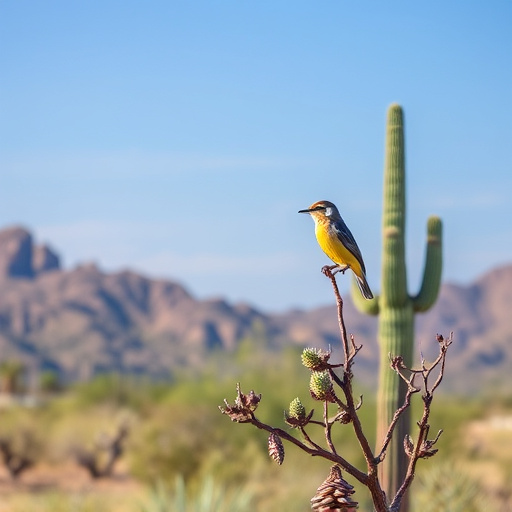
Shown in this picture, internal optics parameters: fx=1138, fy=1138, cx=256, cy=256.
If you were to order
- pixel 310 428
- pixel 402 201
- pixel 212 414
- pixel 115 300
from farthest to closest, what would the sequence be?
pixel 115 300 < pixel 212 414 < pixel 310 428 < pixel 402 201

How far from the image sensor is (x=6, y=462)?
29.0 m

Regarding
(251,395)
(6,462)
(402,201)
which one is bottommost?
(6,462)

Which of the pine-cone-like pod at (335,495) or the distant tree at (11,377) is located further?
the distant tree at (11,377)

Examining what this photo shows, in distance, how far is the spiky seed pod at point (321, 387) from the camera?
291cm

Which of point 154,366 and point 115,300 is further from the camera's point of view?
point 115,300

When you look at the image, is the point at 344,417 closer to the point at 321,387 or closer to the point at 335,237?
the point at 321,387

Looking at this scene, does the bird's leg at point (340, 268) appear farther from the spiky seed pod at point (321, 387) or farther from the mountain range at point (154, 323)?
the mountain range at point (154, 323)

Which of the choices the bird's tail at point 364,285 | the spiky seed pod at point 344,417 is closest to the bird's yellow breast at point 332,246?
the bird's tail at point 364,285

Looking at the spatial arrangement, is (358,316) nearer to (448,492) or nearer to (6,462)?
(6,462)

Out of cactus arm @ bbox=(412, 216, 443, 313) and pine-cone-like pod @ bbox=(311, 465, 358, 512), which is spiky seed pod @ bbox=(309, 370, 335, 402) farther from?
cactus arm @ bbox=(412, 216, 443, 313)

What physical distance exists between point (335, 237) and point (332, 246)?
5 cm

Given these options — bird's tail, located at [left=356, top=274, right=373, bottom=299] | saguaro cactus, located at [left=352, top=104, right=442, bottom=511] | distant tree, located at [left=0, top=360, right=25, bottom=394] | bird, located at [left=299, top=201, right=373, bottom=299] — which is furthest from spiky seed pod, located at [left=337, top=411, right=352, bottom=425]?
distant tree, located at [left=0, top=360, right=25, bottom=394]

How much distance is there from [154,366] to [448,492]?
362 feet

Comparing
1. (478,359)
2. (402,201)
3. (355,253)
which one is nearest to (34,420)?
(402,201)
